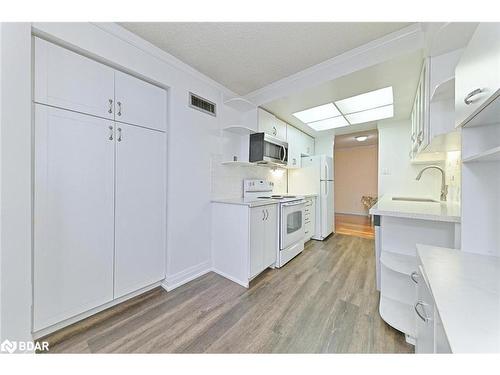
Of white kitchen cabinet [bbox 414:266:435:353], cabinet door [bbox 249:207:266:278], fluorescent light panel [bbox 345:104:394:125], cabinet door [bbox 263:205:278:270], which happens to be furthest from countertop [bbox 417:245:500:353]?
fluorescent light panel [bbox 345:104:394:125]

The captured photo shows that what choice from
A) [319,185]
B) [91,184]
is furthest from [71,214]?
[319,185]

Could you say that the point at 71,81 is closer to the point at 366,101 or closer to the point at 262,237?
the point at 262,237

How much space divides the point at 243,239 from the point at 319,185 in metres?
2.26

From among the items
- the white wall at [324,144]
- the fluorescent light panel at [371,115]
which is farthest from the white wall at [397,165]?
the white wall at [324,144]

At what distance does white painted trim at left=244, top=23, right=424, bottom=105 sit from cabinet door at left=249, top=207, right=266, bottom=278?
1.51 meters

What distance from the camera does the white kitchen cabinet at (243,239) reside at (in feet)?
7.03

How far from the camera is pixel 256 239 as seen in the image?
2.24 m

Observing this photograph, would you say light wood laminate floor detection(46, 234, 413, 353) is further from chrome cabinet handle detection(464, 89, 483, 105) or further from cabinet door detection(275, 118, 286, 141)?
cabinet door detection(275, 118, 286, 141)

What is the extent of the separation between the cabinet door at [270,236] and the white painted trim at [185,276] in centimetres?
72
